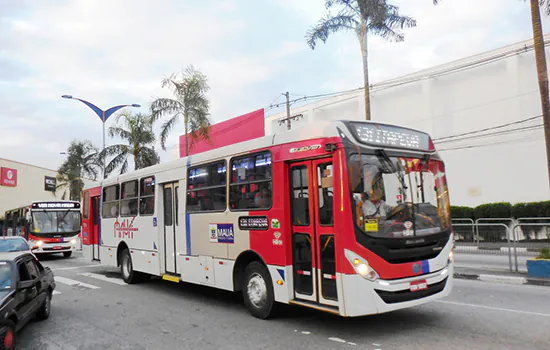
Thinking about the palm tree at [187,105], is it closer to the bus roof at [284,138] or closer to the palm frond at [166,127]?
the palm frond at [166,127]

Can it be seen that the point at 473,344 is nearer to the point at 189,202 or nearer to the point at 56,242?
the point at 189,202

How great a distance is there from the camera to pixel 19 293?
6113 millimetres

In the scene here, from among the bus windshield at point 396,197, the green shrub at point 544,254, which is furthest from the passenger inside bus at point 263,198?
the green shrub at point 544,254

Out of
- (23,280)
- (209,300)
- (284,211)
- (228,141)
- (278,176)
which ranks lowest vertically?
(209,300)

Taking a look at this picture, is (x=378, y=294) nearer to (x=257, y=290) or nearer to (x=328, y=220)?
(x=328, y=220)

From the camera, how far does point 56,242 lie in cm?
2067

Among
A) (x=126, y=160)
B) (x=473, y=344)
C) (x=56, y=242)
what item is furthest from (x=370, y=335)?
(x=126, y=160)

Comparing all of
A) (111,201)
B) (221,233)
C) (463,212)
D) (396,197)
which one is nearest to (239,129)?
(463,212)

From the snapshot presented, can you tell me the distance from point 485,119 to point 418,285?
20.0m

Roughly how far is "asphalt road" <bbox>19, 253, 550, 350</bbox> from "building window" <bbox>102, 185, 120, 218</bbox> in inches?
145

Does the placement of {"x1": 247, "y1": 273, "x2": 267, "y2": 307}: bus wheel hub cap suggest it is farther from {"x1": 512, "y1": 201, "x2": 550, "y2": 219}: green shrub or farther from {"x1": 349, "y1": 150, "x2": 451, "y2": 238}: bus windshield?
{"x1": 512, "y1": 201, "x2": 550, "y2": 219}: green shrub

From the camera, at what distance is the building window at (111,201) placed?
500 inches

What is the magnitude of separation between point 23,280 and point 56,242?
51.3 feet

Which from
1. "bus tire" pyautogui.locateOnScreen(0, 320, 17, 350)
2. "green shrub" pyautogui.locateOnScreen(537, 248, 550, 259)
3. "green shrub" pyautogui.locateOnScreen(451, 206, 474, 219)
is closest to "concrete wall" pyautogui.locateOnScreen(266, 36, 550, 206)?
"green shrub" pyautogui.locateOnScreen(451, 206, 474, 219)
